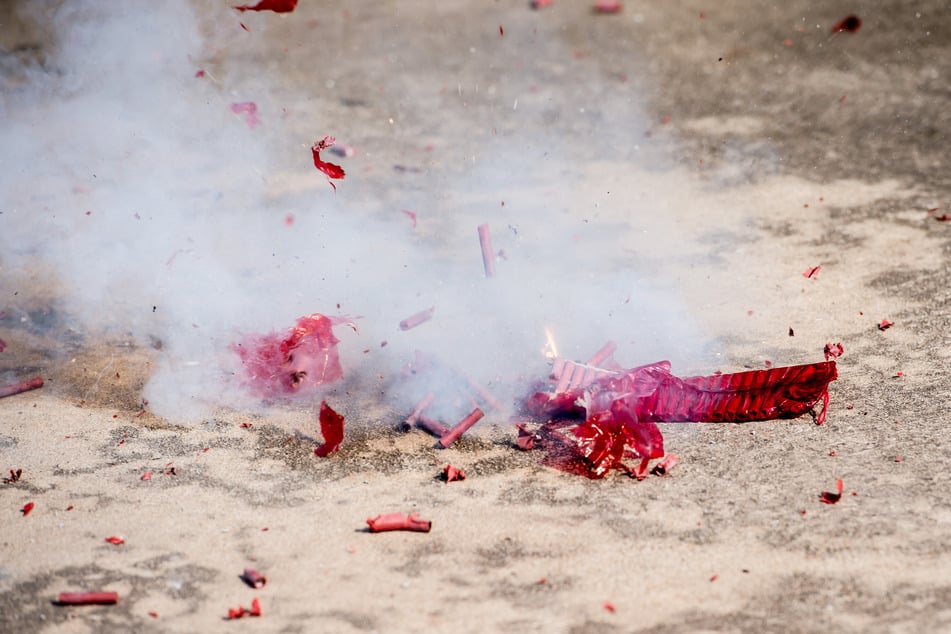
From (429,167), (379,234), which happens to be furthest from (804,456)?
(429,167)

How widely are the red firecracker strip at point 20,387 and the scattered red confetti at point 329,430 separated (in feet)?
5.14

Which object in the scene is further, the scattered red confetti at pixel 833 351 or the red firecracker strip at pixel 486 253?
the red firecracker strip at pixel 486 253

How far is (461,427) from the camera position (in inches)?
171

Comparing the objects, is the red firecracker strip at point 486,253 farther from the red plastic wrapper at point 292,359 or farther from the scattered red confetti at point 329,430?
the scattered red confetti at point 329,430

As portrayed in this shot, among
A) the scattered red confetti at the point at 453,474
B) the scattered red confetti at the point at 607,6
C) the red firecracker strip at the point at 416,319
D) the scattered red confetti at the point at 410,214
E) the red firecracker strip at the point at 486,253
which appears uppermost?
the scattered red confetti at the point at 607,6

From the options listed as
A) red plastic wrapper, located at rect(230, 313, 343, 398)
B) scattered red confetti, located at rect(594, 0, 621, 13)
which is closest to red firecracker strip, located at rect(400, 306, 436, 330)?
red plastic wrapper, located at rect(230, 313, 343, 398)

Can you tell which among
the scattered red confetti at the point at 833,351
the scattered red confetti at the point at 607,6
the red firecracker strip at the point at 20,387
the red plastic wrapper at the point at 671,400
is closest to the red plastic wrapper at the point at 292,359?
the red firecracker strip at the point at 20,387

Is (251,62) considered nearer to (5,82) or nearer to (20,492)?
(5,82)

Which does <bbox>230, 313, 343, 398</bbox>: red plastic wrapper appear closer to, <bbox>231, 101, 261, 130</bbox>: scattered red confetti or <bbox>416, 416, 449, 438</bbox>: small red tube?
<bbox>416, 416, 449, 438</bbox>: small red tube

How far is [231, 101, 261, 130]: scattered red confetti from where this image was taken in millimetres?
7676

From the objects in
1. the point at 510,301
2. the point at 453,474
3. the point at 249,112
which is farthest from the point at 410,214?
the point at 453,474

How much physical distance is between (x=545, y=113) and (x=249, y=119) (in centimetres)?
246

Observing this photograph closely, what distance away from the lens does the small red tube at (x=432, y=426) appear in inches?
171

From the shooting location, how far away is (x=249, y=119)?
7.77 meters
